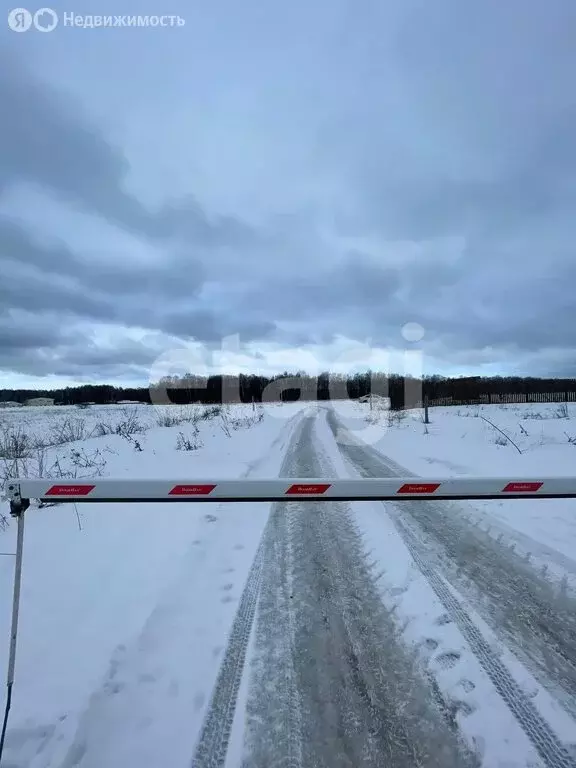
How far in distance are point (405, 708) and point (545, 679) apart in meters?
0.99

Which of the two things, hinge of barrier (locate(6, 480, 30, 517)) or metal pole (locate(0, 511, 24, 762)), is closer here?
metal pole (locate(0, 511, 24, 762))

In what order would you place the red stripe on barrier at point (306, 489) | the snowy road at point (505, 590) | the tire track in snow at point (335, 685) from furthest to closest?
the snowy road at point (505, 590) → the red stripe on barrier at point (306, 489) → the tire track in snow at point (335, 685)

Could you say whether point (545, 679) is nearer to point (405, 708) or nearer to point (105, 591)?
point (405, 708)

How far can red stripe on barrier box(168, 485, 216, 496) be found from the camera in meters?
2.54

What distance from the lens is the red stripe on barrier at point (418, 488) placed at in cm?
264

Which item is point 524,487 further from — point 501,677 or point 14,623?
point 14,623

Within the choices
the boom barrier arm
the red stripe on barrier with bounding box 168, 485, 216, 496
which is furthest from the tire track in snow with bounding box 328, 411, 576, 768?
the red stripe on barrier with bounding box 168, 485, 216, 496

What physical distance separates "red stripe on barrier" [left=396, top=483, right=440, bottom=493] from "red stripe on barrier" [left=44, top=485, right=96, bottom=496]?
76.3 inches

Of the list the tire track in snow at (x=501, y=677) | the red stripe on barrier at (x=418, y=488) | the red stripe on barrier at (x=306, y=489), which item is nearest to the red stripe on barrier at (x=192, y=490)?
the red stripe on barrier at (x=306, y=489)

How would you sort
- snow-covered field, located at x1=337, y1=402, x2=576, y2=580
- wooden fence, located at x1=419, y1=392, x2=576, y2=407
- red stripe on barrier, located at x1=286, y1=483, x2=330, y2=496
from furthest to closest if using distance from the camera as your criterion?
wooden fence, located at x1=419, y1=392, x2=576, y2=407 < snow-covered field, located at x1=337, y1=402, x2=576, y2=580 < red stripe on barrier, located at x1=286, y1=483, x2=330, y2=496

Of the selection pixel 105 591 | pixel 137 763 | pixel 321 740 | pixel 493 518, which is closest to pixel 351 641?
pixel 321 740

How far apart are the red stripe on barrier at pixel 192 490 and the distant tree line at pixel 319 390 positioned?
2199 centimetres

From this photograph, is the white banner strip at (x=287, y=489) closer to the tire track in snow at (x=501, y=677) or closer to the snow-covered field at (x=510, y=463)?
A: the tire track in snow at (x=501, y=677)

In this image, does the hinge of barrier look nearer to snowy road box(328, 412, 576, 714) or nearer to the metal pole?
the metal pole
